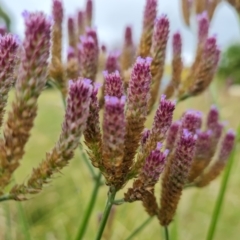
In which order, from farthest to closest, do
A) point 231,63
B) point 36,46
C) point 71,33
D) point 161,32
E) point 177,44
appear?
point 231,63 → point 71,33 → point 177,44 → point 161,32 → point 36,46

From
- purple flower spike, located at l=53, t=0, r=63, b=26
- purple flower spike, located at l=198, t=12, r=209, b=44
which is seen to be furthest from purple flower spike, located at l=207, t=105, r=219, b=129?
purple flower spike, located at l=53, t=0, r=63, b=26

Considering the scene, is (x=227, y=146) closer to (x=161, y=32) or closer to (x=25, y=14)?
(x=161, y=32)

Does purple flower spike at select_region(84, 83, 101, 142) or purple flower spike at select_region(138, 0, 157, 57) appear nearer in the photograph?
purple flower spike at select_region(84, 83, 101, 142)

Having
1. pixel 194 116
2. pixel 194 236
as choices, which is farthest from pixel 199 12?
pixel 194 236

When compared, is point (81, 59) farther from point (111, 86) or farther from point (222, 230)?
point (222, 230)

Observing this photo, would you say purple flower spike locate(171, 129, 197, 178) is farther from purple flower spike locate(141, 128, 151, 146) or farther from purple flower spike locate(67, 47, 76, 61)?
purple flower spike locate(67, 47, 76, 61)

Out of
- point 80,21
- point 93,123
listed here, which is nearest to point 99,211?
Answer: point 80,21

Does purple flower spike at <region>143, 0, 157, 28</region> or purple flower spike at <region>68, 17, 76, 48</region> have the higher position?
purple flower spike at <region>143, 0, 157, 28</region>
